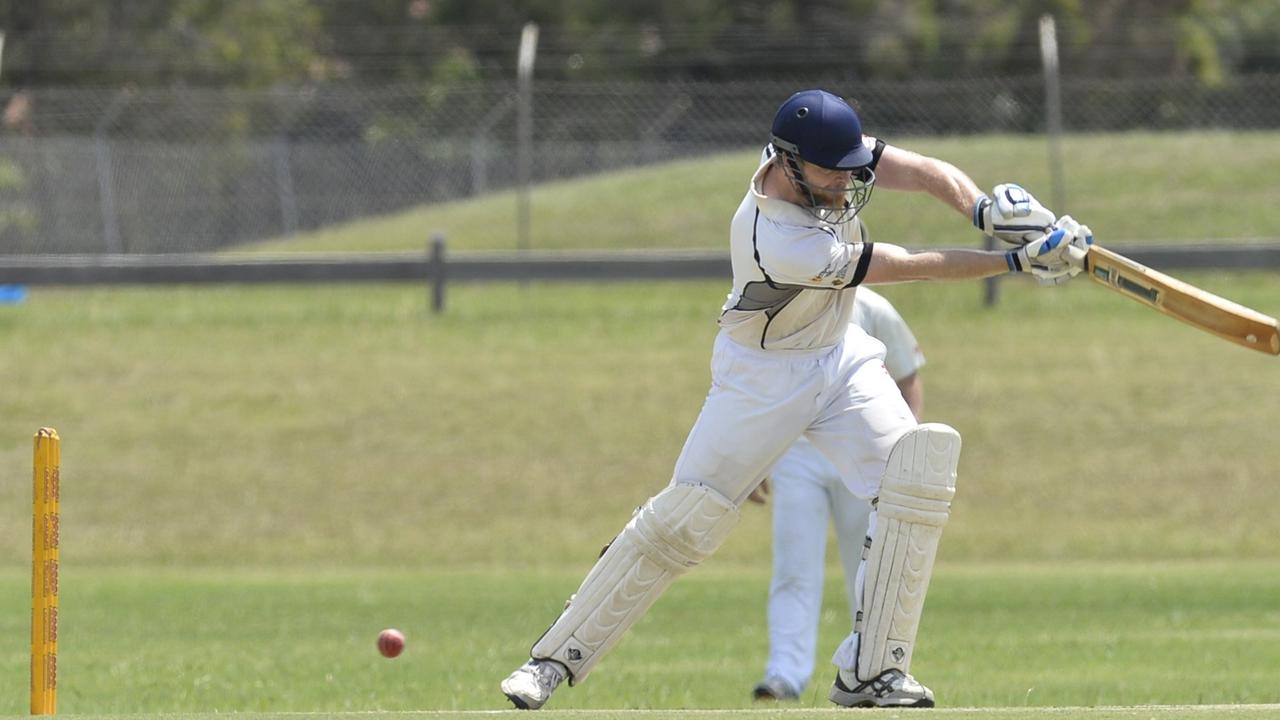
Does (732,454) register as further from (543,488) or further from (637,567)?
(543,488)

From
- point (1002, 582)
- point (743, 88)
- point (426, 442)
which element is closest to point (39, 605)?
point (1002, 582)

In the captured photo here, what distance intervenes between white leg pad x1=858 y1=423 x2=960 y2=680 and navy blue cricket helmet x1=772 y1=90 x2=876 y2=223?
0.76 m

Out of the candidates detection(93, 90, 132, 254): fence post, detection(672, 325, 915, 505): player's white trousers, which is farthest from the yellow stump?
detection(93, 90, 132, 254): fence post

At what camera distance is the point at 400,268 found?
18234 mm

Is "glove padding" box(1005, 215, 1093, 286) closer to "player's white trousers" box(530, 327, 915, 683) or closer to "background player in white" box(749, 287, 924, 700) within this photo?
"player's white trousers" box(530, 327, 915, 683)

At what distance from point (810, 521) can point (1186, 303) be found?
8.26 ft

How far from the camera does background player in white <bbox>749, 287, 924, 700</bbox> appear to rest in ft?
26.6

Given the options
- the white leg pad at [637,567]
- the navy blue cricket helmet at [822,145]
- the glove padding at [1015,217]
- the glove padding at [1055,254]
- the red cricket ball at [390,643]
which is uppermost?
the navy blue cricket helmet at [822,145]

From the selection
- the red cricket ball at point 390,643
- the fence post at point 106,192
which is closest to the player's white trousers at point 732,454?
the red cricket ball at point 390,643

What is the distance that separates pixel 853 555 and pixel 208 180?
1437 centimetres

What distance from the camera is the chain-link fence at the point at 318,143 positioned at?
20.6m

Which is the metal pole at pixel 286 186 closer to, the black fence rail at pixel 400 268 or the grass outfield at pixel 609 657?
the black fence rail at pixel 400 268

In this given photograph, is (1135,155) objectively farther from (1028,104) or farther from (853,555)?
(853,555)

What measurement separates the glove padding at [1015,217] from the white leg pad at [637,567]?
1201mm
